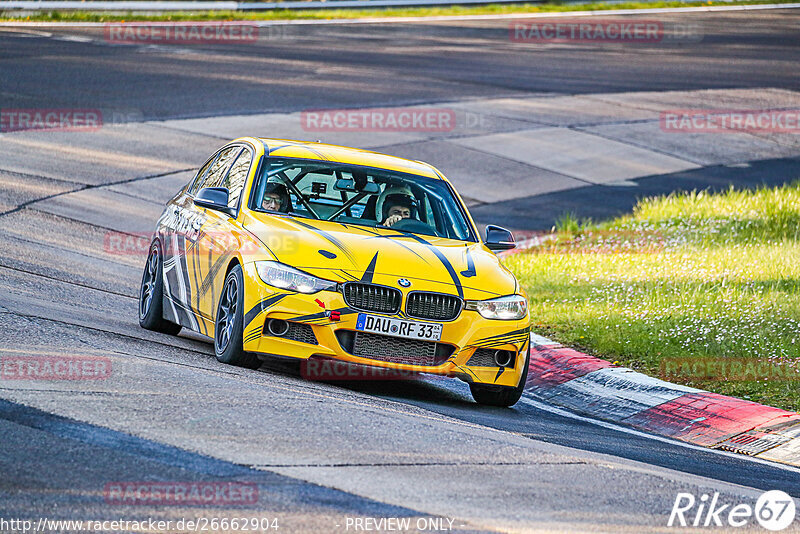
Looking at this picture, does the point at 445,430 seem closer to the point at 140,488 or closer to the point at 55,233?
the point at 140,488

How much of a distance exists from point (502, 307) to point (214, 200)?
2.28 metres

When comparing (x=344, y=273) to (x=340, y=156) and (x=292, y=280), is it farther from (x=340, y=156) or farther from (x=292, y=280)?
(x=340, y=156)

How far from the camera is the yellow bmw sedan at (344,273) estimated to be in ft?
27.9

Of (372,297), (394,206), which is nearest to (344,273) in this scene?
(372,297)

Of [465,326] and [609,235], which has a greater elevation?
[465,326]

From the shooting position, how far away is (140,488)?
5.60 meters

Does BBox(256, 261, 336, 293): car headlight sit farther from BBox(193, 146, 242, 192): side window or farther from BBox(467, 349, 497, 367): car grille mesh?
BBox(193, 146, 242, 192): side window

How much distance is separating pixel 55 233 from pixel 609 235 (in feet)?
23.0

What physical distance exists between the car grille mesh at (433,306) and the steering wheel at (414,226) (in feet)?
3.88

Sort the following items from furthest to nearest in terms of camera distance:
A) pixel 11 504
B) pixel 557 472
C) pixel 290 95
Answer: pixel 290 95 → pixel 557 472 → pixel 11 504

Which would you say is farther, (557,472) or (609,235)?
(609,235)

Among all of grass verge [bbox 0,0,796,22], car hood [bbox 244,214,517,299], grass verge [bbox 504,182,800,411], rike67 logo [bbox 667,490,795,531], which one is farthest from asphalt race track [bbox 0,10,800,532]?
grass verge [bbox 0,0,796,22]

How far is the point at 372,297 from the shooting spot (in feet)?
28.0

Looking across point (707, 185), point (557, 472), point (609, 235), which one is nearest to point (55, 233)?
point (609, 235)
